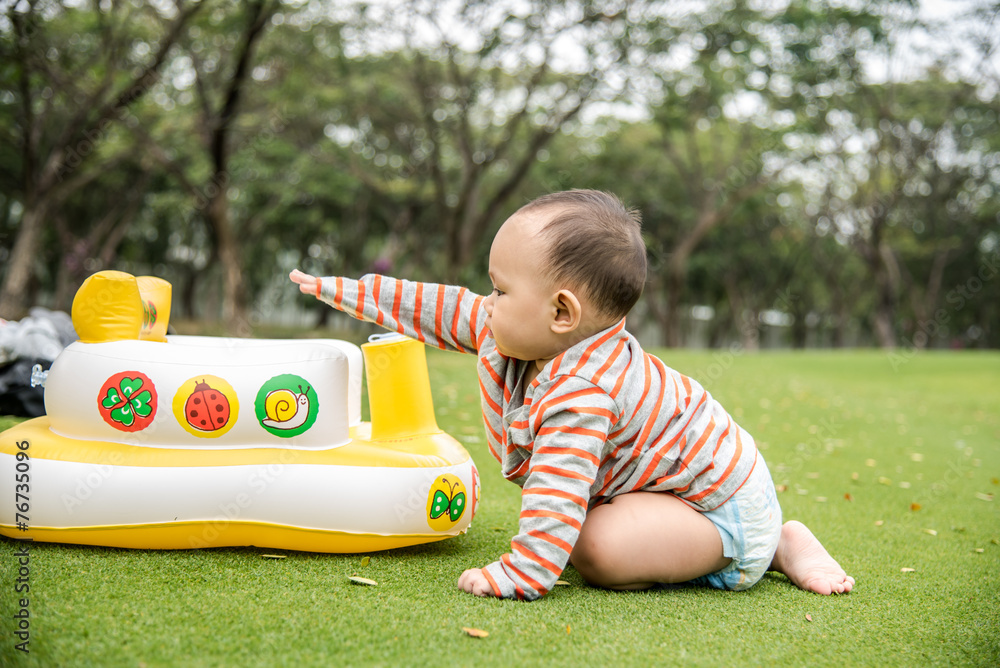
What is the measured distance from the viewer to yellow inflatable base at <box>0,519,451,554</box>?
7.64ft

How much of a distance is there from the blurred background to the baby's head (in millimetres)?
8660

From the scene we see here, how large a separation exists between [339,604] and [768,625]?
109 centimetres

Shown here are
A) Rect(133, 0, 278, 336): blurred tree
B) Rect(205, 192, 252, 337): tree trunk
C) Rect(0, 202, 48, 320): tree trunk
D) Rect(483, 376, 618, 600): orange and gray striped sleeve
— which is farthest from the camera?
Rect(0, 202, 48, 320): tree trunk

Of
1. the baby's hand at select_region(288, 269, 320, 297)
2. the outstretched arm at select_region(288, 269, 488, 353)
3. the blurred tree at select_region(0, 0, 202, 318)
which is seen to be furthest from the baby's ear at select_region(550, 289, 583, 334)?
the blurred tree at select_region(0, 0, 202, 318)

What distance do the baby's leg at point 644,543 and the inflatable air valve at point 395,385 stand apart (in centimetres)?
72

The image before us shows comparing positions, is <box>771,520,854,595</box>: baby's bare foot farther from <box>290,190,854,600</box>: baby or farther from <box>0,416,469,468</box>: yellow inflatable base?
<box>0,416,469,468</box>: yellow inflatable base

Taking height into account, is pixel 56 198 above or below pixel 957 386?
above

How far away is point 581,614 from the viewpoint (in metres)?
1.99

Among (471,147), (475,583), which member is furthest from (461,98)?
(475,583)

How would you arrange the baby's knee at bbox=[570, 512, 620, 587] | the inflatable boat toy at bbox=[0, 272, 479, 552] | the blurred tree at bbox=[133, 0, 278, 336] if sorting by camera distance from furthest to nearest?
the blurred tree at bbox=[133, 0, 278, 336]
the inflatable boat toy at bbox=[0, 272, 479, 552]
the baby's knee at bbox=[570, 512, 620, 587]

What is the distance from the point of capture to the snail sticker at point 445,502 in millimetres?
2441

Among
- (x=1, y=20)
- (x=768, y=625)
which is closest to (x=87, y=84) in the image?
(x=1, y=20)

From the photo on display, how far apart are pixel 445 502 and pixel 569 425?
631mm

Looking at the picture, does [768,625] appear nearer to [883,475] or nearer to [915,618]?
[915,618]
